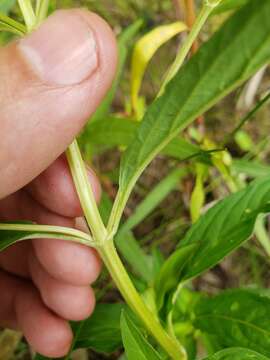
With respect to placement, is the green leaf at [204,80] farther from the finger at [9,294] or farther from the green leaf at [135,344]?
the finger at [9,294]

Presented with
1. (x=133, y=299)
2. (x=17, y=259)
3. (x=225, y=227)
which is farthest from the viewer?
(x=17, y=259)

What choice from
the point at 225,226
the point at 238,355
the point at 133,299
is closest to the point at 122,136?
the point at 225,226

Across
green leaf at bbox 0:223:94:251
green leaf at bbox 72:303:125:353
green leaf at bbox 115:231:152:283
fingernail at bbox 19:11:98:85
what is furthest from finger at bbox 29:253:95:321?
fingernail at bbox 19:11:98:85

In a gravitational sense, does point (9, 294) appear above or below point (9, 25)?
below

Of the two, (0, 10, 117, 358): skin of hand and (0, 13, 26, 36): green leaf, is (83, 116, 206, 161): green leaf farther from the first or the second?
(0, 13, 26, 36): green leaf

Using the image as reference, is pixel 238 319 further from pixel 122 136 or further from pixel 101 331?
pixel 122 136

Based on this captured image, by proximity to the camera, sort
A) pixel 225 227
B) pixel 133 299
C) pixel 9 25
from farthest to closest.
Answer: pixel 225 227 → pixel 133 299 → pixel 9 25

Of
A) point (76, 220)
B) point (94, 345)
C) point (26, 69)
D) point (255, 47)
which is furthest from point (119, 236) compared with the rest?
point (255, 47)
